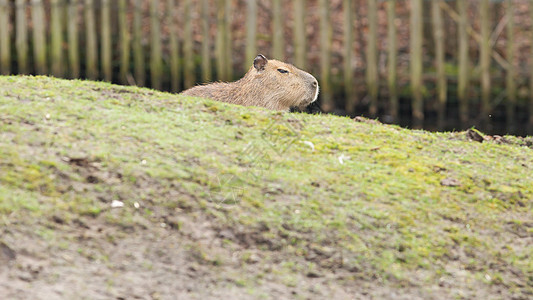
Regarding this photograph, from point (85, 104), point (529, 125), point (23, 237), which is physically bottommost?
point (529, 125)

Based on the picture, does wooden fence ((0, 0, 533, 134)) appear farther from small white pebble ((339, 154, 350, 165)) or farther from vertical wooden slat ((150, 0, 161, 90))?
small white pebble ((339, 154, 350, 165))

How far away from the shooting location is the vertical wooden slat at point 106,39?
10.8 m

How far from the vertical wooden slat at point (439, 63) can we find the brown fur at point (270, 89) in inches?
131

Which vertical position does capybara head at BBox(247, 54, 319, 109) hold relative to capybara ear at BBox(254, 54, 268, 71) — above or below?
below

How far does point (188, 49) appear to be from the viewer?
35.9ft

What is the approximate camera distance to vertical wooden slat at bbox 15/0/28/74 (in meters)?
10.8

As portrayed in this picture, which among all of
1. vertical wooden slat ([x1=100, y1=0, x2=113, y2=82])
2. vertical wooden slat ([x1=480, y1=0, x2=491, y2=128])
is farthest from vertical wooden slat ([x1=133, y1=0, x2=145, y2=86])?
vertical wooden slat ([x1=480, y1=0, x2=491, y2=128])

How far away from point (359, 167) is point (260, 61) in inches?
102

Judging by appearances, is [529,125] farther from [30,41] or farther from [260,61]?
[30,41]

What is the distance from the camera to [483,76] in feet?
35.4

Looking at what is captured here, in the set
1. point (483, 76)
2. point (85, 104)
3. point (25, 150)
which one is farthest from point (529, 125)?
point (25, 150)

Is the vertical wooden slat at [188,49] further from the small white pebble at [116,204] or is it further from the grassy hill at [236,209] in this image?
the small white pebble at [116,204]

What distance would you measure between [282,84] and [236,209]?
3.17 meters

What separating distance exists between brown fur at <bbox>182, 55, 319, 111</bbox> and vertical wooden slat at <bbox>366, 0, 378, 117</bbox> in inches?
119
